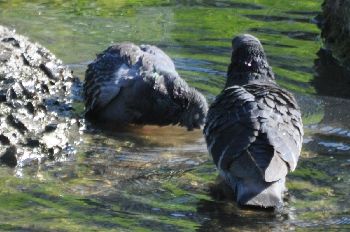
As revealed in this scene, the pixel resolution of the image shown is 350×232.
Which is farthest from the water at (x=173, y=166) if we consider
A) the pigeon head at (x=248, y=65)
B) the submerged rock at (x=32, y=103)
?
the pigeon head at (x=248, y=65)

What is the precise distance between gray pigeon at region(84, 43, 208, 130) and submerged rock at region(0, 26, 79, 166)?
364mm

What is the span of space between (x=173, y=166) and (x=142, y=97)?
1.38 m

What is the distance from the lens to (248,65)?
7996 millimetres

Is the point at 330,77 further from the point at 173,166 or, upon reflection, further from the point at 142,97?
the point at 173,166

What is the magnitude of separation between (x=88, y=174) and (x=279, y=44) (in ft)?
16.8

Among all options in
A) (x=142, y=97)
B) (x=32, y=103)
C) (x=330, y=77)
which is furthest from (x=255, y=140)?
(x=330, y=77)

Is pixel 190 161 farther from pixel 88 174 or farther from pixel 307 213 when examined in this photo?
pixel 307 213

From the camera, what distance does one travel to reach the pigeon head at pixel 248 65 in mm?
7941

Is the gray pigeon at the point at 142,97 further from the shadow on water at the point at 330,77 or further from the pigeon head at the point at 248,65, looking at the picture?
the shadow on water at the point at 330,77

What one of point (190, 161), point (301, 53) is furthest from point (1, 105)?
point (301, 53)

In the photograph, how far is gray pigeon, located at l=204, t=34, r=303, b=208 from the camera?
596 centimetres

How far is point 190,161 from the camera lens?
7.20 metres

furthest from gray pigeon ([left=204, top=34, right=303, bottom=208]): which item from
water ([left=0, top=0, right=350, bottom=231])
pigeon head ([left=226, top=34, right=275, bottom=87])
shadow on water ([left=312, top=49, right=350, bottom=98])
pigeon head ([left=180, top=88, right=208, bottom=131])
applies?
shadow on water ([left=312, top=49, right=350, bottom=98])

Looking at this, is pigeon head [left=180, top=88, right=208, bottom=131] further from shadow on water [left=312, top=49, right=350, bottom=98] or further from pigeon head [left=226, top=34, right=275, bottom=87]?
shadow on water [left=312, top=49, right=350, bottom=98]
